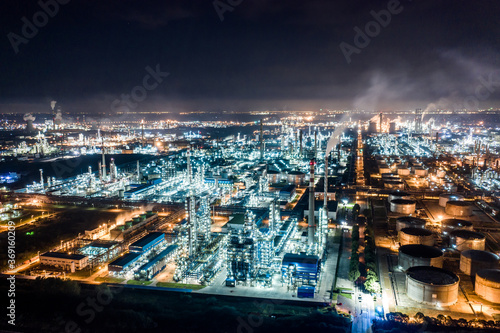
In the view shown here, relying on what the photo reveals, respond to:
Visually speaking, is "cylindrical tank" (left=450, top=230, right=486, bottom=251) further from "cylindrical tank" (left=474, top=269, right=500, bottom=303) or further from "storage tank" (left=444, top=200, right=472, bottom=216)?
"storage tank" (left=444, top=200, right=472, bottom=216)

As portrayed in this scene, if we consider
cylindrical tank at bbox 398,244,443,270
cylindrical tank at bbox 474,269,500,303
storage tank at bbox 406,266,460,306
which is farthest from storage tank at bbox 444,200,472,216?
storage tank at bbox 406,266,460,306

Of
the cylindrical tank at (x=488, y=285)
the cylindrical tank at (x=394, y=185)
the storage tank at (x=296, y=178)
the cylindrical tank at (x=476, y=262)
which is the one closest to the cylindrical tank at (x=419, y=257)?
the cylindrical tank at (x=476, y=262)

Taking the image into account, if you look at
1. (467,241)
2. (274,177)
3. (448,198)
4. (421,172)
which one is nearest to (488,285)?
(467,241)

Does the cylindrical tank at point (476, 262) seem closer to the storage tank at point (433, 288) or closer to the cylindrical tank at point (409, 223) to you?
the storage tank at point (433, 288)

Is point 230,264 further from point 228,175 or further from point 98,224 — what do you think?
point 228,175

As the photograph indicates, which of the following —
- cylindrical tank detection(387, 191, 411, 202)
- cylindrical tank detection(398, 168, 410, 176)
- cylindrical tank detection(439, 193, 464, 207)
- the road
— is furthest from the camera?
cylindrical tank detection(398, 168, 410, 176)

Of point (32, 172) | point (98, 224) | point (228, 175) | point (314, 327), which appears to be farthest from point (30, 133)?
point (314, 327)

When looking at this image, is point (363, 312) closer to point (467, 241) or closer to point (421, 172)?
point (467, 241)
